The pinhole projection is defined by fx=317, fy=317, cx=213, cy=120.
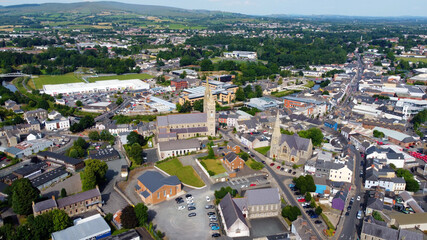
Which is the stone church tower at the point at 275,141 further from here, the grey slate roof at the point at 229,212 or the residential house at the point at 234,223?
the residential house at the point at 234,223

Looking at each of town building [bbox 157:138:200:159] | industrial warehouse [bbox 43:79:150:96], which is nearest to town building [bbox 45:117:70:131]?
town building [bbox 157:138:200:159]

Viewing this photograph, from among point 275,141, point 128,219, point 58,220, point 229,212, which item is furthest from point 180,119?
point 58,220

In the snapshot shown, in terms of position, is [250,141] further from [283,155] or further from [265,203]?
Answer: [265,203]

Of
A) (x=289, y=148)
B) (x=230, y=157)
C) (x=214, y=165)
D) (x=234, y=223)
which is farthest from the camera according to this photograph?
(x=289, y=148)

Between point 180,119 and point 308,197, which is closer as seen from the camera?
point 308,197

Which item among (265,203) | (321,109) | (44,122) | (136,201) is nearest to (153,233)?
(136,201)

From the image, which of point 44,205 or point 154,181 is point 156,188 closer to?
point 154,181

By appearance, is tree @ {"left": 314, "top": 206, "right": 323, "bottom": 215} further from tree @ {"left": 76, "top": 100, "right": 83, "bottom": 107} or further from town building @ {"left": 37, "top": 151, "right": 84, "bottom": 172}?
tree @ {"left": 76, "top": 100, "right": 83, "bottom": 107}
